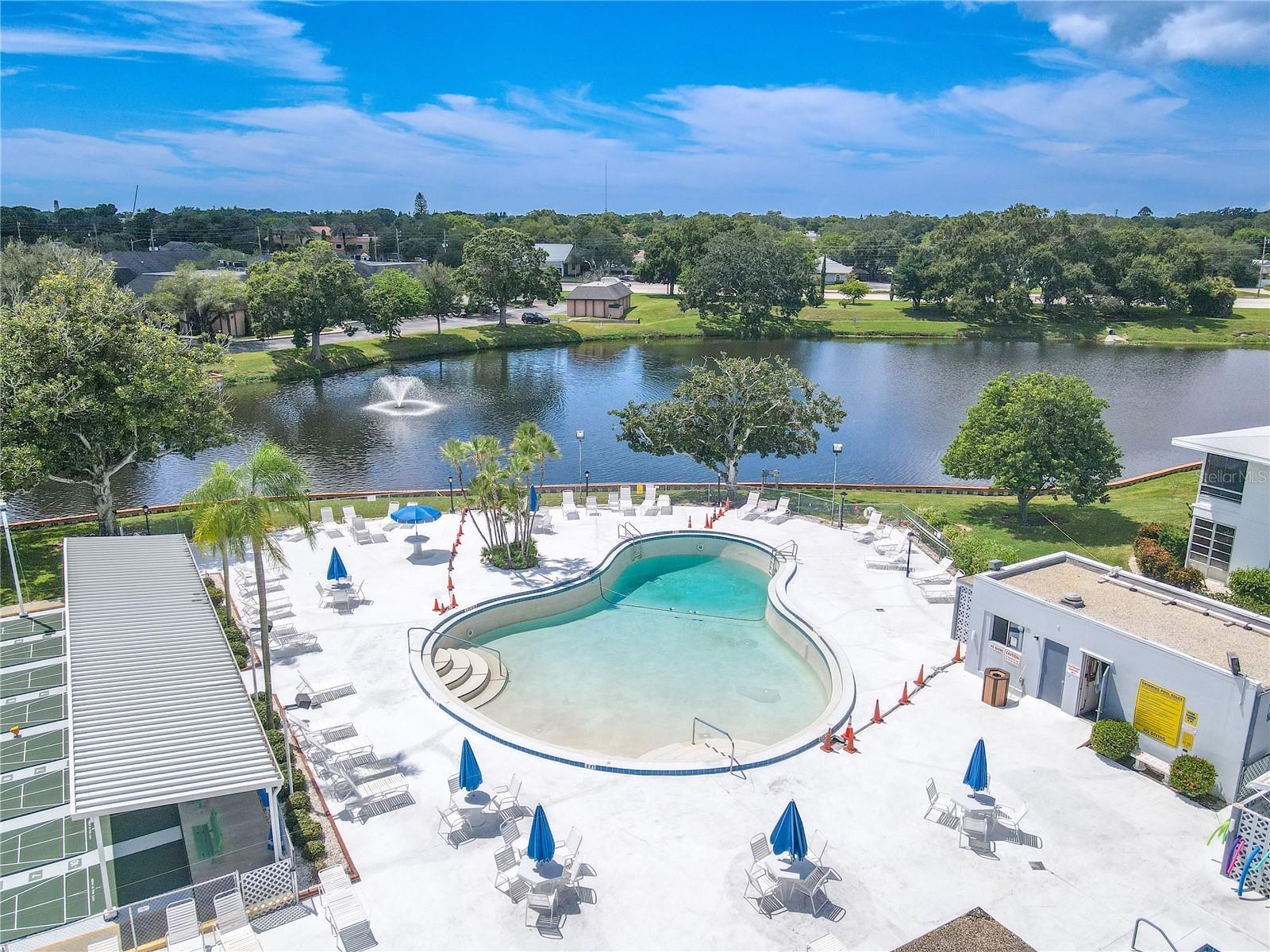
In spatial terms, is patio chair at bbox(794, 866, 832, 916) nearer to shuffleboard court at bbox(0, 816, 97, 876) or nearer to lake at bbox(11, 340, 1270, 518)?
shuffleboard court at bbox(0, 816, 97, 876)

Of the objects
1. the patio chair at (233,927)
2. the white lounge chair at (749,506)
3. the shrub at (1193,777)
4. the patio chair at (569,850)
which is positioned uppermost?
the white lounge chair at (749,506)

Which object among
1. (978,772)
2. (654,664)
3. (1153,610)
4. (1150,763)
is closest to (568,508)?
(654,664)

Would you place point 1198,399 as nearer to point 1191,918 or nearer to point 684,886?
point 1191,918

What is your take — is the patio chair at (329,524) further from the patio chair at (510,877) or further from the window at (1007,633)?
the window at (1007,633)

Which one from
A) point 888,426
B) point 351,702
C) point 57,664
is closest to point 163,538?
point 57,664

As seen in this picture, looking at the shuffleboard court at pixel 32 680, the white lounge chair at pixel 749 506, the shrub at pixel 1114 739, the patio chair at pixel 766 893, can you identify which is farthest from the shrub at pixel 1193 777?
the shuffleboard court at pixel 32 680

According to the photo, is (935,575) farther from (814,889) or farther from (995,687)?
(814,889)
